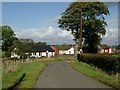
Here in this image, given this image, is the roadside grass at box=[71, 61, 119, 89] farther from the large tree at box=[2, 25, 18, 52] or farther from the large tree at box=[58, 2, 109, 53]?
the large tree at box=[2, 25, 18, 52]

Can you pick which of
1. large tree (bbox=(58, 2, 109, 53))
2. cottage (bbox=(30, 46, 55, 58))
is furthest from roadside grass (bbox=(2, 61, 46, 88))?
cottage (bbox=(30, 46, 55, 58))

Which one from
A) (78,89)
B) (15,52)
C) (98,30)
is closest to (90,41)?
(98,30)

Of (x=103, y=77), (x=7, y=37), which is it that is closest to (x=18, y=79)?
(x=103, y=77)

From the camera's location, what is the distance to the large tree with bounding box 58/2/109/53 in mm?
73125

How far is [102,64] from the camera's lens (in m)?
32.6

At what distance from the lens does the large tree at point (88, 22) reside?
240 ft

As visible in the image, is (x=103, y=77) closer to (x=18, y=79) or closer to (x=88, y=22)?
(x=18, y=79)

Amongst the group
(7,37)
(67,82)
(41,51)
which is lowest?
(67,82)

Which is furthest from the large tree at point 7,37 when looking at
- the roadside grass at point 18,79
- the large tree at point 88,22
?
the roadside grass at point 18,79

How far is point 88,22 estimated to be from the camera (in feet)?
236

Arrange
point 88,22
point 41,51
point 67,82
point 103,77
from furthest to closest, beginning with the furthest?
point 41,51 < point 88,22 < point 103,77 < point 67,82

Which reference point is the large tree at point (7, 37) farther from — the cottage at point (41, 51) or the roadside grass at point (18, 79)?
the roadside grass at point (18, 79)

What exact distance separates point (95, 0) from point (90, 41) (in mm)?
10827

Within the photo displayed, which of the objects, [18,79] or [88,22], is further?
[88,22]
